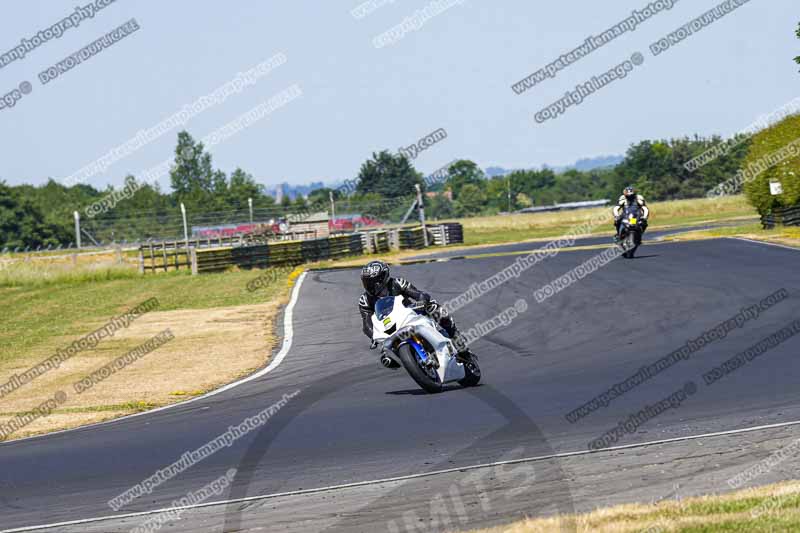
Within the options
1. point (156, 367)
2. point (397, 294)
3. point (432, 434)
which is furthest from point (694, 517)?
point (156, 367)

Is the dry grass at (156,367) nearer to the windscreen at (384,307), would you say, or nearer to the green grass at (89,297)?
the green grass at (89,297)

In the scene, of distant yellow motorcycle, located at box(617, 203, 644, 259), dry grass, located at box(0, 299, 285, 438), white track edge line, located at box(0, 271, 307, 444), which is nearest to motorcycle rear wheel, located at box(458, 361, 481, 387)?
white track edge line, located at box(0, 271, 307, 444)

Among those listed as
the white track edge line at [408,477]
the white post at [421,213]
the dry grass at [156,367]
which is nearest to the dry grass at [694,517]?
the white track edge line at [408,477]

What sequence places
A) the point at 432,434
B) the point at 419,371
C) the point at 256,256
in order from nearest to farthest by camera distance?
the point at 432,434 < the point at 419,371 < the point at 256,256

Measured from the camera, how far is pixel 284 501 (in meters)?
7.10

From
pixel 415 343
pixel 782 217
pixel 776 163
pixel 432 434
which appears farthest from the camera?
pixel 782 217

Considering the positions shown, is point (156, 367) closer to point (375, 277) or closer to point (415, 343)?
point (375, 277)

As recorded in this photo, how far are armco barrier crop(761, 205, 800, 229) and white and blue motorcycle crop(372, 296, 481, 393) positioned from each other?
2472 centimetres

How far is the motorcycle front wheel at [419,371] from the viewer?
10.9 meters

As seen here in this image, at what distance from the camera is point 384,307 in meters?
11.1

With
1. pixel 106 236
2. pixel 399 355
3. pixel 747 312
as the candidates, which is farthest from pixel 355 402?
pixel 106 236

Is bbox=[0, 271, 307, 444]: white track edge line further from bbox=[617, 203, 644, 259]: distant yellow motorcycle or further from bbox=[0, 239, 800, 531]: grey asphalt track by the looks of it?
bbox=[617, 203, 644, 259]: distant yellow motorcycle

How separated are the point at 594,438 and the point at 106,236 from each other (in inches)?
1683

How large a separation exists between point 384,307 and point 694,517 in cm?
566
